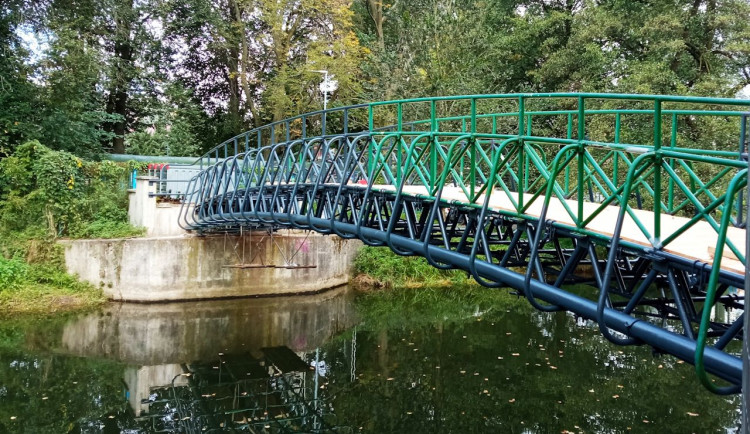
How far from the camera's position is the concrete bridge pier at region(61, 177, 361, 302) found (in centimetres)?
1385

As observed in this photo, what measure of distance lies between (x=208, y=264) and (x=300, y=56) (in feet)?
36.8

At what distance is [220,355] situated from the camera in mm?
11188

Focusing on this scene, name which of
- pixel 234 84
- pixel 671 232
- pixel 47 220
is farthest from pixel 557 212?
pixel 234 84

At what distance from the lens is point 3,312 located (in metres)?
12.4

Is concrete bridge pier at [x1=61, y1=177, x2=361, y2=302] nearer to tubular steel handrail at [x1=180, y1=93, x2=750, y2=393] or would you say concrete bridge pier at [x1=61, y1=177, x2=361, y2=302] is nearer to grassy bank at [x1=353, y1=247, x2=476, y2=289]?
grassy bank at [x1=353, y1=247, x2=476, y2=289]

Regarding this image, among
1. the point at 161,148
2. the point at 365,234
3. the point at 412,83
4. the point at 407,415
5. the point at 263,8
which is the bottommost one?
the point at 407,415

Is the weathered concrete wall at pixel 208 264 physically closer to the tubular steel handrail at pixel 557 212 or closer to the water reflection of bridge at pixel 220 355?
the water reflection of bridge at pixel 220 355

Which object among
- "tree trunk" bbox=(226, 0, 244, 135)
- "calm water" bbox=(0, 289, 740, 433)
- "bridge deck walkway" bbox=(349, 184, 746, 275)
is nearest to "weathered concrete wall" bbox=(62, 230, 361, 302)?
"calm water" bbox=(0, 289, 740, 433)

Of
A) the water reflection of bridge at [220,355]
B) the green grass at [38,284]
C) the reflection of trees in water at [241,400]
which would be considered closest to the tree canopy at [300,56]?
the green grass at [38,284]

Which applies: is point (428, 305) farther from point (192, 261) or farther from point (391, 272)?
point (192, 261)

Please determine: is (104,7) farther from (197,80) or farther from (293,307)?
(293,307)

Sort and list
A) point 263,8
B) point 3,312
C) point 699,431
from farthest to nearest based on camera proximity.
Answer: point 263,8 → point 3,312 → point 699,431

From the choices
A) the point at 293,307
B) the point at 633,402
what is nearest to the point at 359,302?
the point at 293,307

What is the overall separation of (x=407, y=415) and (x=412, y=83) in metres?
11.9
